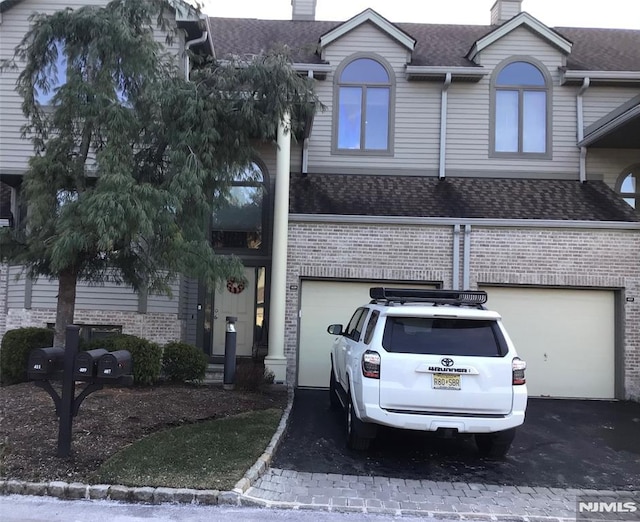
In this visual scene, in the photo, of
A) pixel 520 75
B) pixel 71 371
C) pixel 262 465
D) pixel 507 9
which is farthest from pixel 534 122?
pixel 71 371

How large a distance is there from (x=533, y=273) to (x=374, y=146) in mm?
4443

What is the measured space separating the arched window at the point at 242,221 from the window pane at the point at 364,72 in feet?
9.80

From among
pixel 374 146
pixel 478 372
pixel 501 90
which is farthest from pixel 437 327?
pixel 501 90

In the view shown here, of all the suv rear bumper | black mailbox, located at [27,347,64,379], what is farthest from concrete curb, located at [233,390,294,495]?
black mailbox, located at [27,347,64,379]

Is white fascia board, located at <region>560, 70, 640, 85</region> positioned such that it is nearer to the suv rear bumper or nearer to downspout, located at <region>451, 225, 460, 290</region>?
downspout, located at <region>451, 225, 460, 290</region>

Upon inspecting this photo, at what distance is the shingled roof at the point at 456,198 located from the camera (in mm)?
10266

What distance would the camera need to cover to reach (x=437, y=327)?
223 inches

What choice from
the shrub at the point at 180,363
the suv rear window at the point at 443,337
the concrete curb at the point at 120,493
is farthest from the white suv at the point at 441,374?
the shrub at the point at 180,363

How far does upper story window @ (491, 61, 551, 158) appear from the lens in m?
11.8

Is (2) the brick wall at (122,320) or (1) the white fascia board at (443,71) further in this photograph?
(1) the white fascia board at (443,71)

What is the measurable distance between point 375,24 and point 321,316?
6.83 metres

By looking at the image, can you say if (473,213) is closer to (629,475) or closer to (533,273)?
(533,273)

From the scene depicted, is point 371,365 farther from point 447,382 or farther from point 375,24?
point 375,24

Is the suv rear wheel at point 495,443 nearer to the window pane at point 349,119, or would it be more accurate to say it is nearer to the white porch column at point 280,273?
the white porch column at point 280,273
